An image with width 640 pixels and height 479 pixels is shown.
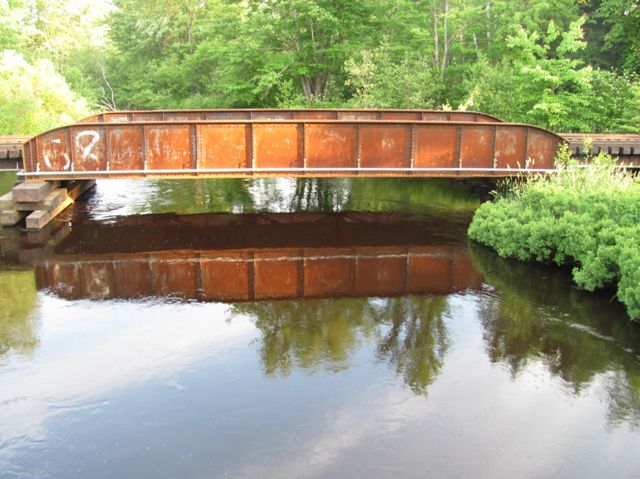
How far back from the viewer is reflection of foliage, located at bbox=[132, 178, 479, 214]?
16594 millimetres

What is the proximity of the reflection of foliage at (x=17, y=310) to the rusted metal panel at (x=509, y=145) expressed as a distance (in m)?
10.4

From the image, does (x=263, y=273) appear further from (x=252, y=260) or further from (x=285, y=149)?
(x=285, y=149)

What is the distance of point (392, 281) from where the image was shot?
10641 mm

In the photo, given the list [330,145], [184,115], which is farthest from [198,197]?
[330,145]

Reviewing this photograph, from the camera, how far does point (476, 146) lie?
1463cm

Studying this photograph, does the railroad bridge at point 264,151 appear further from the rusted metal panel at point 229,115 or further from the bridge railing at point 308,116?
the rusted metal panel at point 229,115

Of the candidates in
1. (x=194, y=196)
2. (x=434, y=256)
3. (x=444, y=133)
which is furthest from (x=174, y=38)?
(x=434, y=256)

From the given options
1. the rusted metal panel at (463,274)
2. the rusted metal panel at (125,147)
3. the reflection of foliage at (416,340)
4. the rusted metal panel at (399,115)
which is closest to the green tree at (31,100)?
the rusted metal panel at (125,147)

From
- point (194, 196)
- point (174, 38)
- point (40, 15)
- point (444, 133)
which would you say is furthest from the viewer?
point (40, 15)

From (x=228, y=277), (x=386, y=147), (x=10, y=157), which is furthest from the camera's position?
(x=10, y=157)

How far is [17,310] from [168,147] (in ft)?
19.4

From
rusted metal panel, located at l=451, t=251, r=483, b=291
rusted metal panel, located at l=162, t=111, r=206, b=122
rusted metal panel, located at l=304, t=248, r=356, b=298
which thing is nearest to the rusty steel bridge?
rusted metal panel, located at l=304, t=248, r=356, b=298

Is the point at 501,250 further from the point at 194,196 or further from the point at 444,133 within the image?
the point at 194,196

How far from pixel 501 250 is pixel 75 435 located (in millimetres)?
8375
